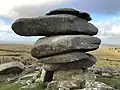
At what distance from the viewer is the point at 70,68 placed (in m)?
29.9

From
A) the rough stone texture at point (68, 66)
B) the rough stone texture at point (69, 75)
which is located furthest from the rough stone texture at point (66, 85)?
the rough stone texture at point (68, 66)

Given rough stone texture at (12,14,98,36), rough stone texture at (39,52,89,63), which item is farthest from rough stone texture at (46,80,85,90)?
rough stone texture at (12,14,98,36)

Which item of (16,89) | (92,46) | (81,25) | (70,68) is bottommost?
(16,89)

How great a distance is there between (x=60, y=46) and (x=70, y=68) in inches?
103

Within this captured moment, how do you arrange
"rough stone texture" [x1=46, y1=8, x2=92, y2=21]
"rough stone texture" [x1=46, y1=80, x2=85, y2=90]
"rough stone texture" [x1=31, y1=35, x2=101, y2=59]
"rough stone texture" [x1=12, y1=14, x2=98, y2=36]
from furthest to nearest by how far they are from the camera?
"rough stone texture" [x1=46, y1=8, x2=92, y2=21] → "rough stone texture" [x1=12, y1=14, x2=98, y2=36] → "rough stone texture" [x1=31, y1=35, x2=101, y2=59] → "rough stone texture" [x1=46, y1=80, x2=85, y2=90]

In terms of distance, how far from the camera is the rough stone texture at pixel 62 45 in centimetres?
2881

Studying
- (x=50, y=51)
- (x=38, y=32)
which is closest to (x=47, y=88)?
(x=50, y=51)

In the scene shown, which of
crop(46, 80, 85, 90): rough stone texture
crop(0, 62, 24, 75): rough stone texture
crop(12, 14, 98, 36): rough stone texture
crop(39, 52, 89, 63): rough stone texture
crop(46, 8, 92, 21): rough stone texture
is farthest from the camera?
crop(0, 62, 24, 75): rough stone texture

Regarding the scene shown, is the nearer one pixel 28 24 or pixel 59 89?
pixel 59 89

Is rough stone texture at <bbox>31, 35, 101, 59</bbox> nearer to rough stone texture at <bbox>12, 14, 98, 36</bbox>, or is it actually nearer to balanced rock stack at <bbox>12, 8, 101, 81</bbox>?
balanced rock stack at <bbox>12, 8, 101, 81</bbox>

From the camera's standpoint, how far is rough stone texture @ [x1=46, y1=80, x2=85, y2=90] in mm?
28250

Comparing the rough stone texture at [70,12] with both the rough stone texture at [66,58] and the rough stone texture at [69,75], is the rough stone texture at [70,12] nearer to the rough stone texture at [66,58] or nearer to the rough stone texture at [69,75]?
the rough stone texture at [66,58]

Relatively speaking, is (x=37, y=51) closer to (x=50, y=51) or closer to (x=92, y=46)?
(x=50, y=51)

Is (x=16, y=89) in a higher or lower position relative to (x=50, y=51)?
lower
